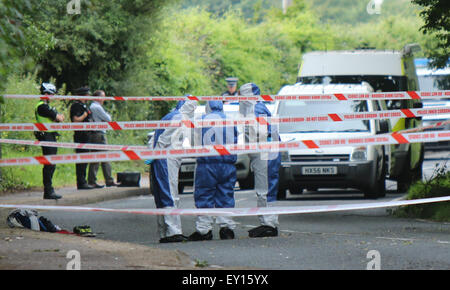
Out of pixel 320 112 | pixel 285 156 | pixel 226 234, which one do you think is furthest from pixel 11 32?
pixel 320 112

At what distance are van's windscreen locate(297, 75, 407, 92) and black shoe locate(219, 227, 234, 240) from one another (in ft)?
30.9

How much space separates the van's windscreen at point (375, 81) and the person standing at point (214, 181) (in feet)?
30.3

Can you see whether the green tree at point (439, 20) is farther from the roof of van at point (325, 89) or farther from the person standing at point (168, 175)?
the person standing at point (168, 175)

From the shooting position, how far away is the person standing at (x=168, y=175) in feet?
36.2

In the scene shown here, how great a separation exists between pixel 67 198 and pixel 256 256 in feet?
22.7

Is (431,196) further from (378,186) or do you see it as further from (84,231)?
(84,231)

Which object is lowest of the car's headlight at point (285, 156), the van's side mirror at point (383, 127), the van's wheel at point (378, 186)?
the van's wheel at point (378, 186)

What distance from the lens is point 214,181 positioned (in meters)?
11.1

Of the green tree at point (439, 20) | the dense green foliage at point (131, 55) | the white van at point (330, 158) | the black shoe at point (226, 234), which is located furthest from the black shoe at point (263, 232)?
the white van at point (330, 158)

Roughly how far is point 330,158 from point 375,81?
4538 millimetres

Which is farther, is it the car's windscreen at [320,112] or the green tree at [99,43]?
the green tree at [99,43]

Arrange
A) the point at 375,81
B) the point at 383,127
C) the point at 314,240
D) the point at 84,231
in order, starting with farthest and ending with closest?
the point at 375,81 < the point at 383,127 < the point at 84,231 < the point at 314,240

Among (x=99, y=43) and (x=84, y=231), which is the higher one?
(x=99, y=43)
